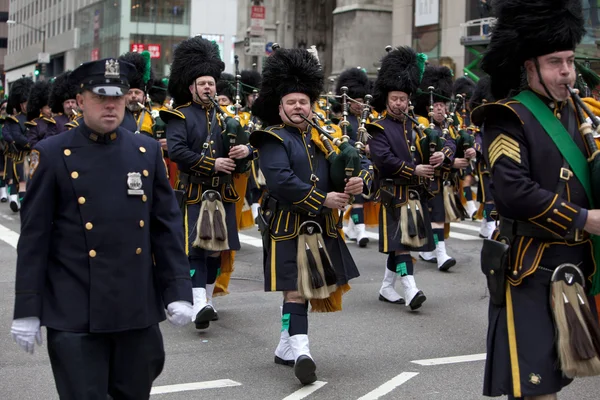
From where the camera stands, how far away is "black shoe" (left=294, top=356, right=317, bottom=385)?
6414mm

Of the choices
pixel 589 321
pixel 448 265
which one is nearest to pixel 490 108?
pixel 589 321

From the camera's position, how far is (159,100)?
13508 mm

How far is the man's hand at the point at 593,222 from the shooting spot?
14.5ft

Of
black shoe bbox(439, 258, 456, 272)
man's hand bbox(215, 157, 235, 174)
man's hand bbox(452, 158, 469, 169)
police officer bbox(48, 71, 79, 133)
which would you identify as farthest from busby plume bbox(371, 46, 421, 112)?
police officer bbox(48, 71, 79, 133)

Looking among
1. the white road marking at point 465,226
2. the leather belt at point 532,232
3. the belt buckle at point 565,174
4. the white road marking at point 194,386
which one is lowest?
the white road marking at point 194,386

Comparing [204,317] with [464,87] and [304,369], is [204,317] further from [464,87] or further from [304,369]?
[464,87]

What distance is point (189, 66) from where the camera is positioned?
8758mm

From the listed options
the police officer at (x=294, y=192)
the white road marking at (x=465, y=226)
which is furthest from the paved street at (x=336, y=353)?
the white road marking at (x=465, y=226)

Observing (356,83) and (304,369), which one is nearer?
(304,369)

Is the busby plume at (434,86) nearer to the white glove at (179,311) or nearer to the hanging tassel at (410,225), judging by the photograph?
the hanging tassel at (410,225)

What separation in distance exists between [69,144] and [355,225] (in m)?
9.55

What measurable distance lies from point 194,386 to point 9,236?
8695mm

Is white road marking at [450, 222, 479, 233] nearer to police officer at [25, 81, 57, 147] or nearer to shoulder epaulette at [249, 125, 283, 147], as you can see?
police officer at [25, 81, 57, 147]

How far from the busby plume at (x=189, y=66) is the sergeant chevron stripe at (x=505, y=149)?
4.47 m
